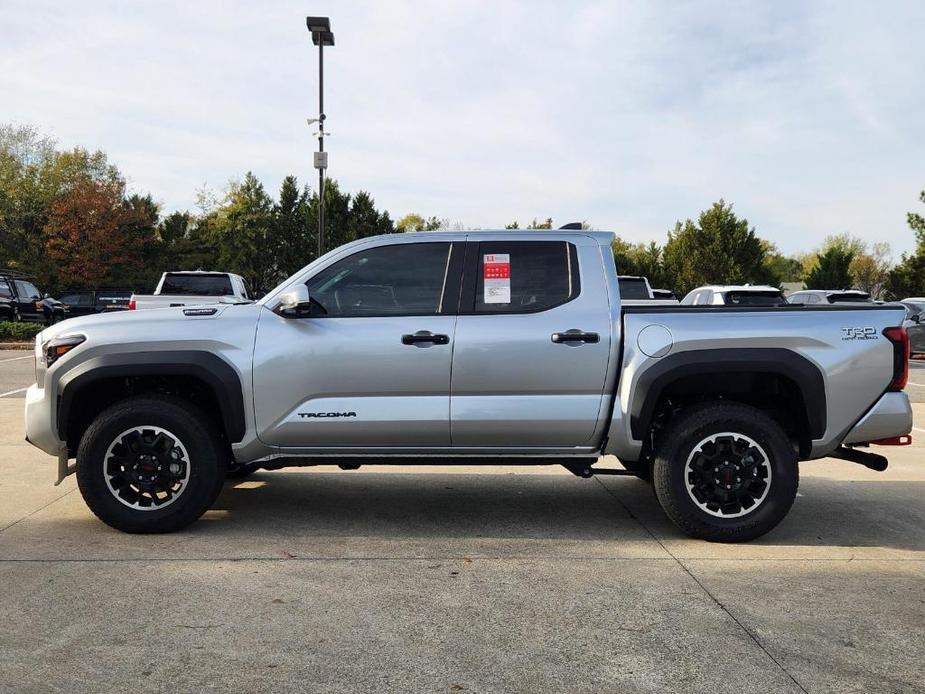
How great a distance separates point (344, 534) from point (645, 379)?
6.96 ft

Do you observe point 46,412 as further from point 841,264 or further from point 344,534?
point 841,264

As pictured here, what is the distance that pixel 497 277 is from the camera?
5277 mm

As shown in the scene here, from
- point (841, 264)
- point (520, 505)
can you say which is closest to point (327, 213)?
point (841, 264)

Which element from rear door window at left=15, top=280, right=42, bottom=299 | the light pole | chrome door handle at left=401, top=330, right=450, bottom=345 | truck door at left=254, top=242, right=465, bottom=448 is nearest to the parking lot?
truck door at left=254, top=242, right=465, bottom=448

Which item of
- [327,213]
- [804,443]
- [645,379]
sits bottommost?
[804,443]

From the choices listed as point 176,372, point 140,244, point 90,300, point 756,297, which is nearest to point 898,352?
point 176,372

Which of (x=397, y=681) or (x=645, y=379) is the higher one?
(x=645, y=379)

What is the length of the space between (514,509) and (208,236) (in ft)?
182

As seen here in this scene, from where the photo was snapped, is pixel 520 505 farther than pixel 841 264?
No

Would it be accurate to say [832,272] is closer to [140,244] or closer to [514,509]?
[140,244]

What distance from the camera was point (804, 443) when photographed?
522 cm

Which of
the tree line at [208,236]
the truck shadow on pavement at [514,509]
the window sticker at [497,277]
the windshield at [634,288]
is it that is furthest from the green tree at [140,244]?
the window sticker at [497,277]

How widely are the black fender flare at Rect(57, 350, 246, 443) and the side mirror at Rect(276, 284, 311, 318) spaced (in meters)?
0.49

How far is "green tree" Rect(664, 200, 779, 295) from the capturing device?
164 ft
